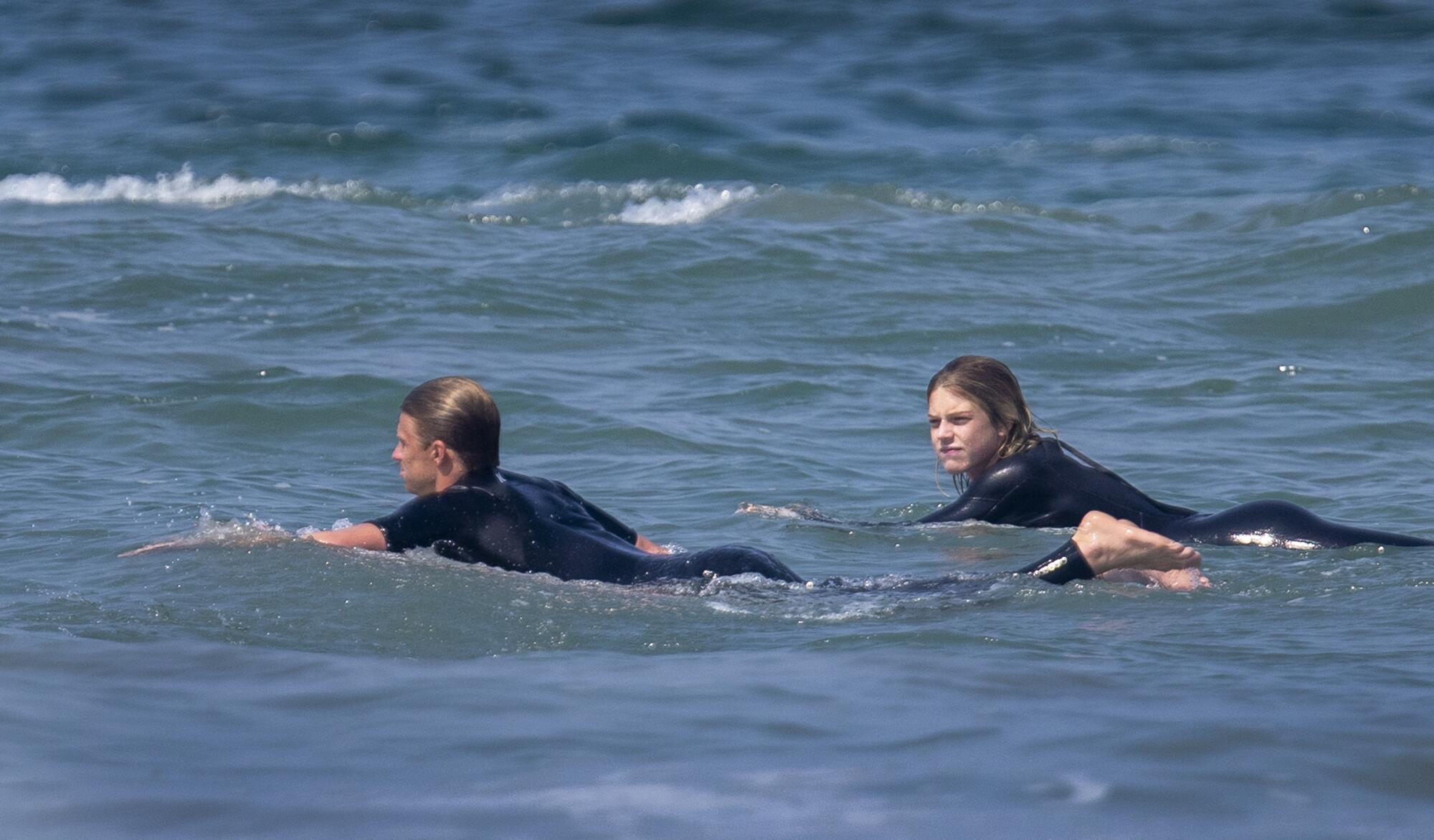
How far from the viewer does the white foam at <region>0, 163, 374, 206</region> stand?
2000cm

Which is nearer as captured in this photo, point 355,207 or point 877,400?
point 877,400

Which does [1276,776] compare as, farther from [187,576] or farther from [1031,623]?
[187,576]

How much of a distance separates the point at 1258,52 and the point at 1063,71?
340 centimetres

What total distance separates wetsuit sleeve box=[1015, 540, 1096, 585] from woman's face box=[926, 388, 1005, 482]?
4.90 ft

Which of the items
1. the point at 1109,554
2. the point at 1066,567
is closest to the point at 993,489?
the point at 1066,567

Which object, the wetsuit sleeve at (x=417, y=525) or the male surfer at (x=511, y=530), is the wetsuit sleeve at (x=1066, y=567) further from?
the wetsuit sleeve at (x=417, y=525)

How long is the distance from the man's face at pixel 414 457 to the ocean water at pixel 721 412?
39cm

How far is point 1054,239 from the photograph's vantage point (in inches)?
667

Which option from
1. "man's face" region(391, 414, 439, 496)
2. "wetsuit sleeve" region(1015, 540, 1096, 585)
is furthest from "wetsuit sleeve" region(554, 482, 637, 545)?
"wetsuit sleeve" region(1015, 540, 1096, 585)

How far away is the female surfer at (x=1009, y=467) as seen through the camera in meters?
7.61

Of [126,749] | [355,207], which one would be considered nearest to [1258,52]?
[355,207]

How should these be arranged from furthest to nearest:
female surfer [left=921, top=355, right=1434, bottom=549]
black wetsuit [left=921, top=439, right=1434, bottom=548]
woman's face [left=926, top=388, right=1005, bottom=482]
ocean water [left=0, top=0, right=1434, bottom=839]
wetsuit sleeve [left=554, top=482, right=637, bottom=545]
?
woman's face [left=926, top=388, right=1005, bottom=482], female surfer [left=921, top=355, right=1434, bottom=549], black wetsuit [left=921, top=439, right=1434, bottom=548], wetsuit sleeve [left=554, top=482, right=637, bottom=545], ocean water [left=0, top=0, right=1434, bottom=839]

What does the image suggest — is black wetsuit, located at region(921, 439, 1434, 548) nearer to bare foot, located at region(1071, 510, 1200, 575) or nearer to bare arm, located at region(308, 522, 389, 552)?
bare foot, located at region(1071, 510, 1200, 575)

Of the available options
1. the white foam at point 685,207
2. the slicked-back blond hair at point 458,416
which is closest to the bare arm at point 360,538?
the slicked-back blond hair at point 458,416
